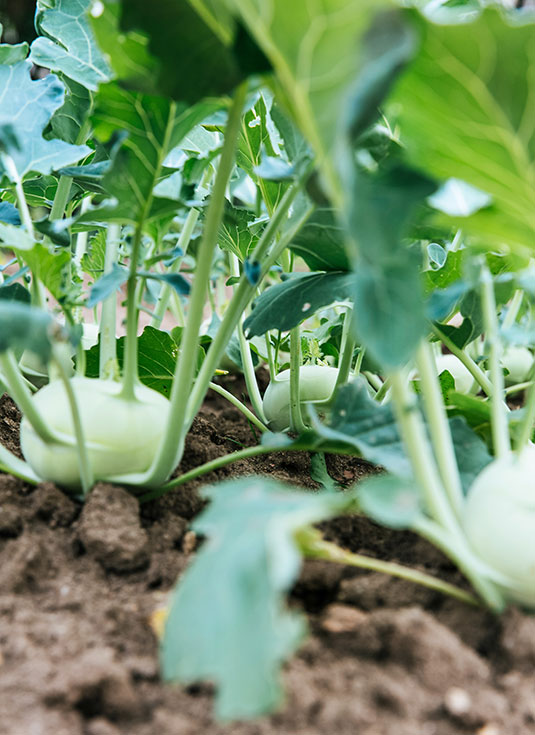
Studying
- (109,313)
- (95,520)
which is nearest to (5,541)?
(95,520)

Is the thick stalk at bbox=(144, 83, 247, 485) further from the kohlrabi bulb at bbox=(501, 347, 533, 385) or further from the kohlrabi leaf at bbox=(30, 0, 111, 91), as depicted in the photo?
the kohlrabi bulb at bbox=(501, 347, 533, 385)

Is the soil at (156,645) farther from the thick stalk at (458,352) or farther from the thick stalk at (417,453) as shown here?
the thick stalk at (458,352)

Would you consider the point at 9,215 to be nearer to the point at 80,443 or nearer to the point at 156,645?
the point at 80,443

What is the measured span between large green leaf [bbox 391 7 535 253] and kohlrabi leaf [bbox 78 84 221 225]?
8.0 inches

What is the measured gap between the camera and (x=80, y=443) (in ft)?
Result: 1.90

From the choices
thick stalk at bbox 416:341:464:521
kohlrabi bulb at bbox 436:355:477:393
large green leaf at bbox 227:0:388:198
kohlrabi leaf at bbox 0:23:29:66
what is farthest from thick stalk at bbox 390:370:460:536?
kohlrabi bulb at bbox 436:355:477:393

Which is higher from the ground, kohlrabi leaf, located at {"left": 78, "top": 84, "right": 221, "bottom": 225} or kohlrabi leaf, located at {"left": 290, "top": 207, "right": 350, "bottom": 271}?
kohlrabi leaf, located at {"left": 78, "top": 84, "right": 221, "bottom": 225}

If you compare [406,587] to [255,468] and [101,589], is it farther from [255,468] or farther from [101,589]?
[255,468]

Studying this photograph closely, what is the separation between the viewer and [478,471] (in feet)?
1.90

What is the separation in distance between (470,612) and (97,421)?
0.37m

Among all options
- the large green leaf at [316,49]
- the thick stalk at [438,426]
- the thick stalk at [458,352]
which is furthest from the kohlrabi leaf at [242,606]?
the thick stalk at [458,352]

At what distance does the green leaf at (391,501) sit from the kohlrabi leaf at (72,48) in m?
0.61

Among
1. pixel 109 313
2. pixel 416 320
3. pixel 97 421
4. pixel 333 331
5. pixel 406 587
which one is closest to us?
pixel 416 320

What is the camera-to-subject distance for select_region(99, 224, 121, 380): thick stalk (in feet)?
2.30
